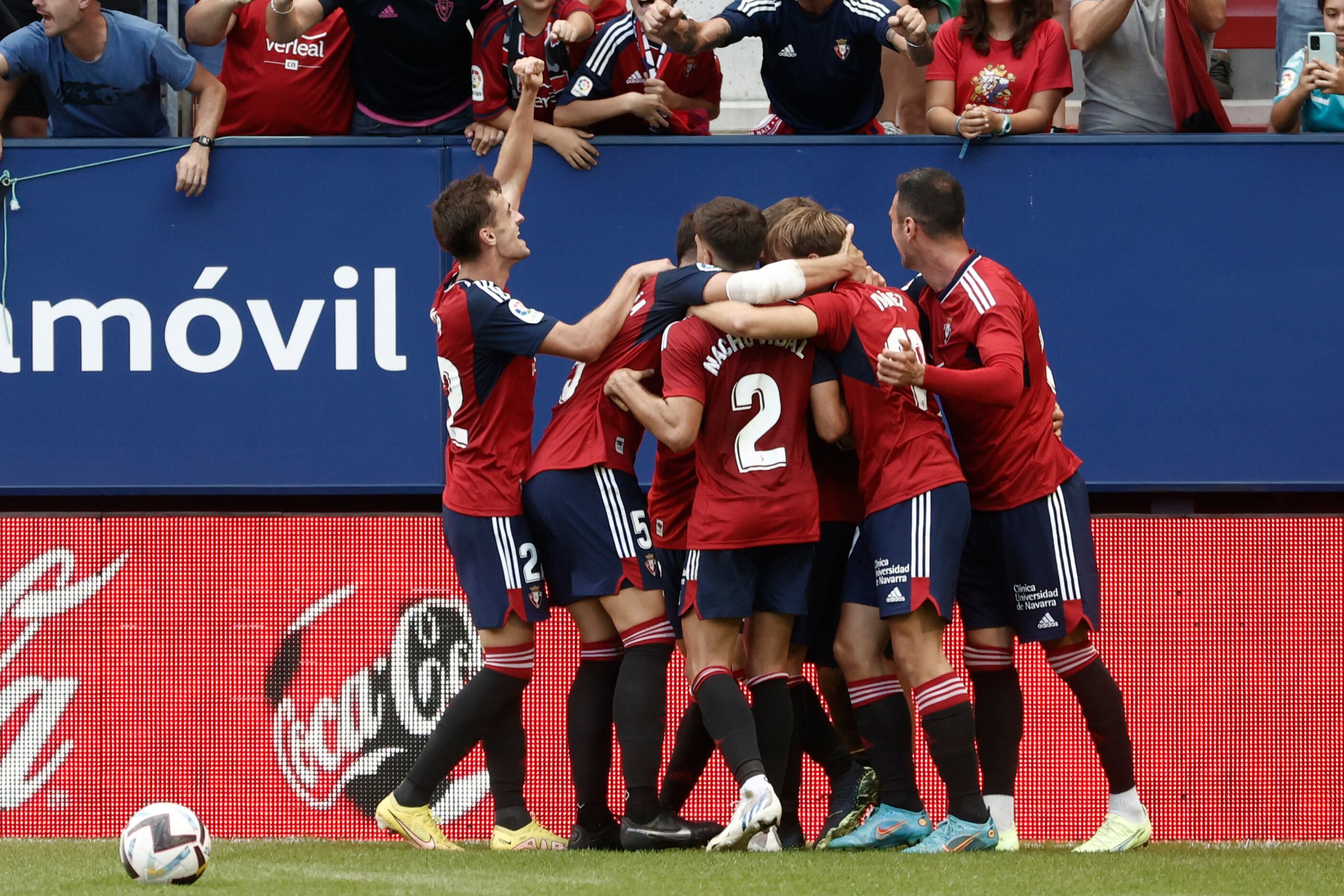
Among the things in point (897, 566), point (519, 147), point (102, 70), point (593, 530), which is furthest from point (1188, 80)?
point (102, 70)

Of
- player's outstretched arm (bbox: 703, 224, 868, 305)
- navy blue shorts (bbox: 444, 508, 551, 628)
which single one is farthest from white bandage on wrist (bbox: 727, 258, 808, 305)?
navy blue shorts (bbox: 444, 508, 551, 628)

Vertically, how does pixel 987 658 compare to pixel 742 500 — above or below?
below

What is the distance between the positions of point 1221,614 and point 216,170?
15.1ft

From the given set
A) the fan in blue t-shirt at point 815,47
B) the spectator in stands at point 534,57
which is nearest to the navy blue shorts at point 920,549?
the fan in blue t-shirt at point 815,47

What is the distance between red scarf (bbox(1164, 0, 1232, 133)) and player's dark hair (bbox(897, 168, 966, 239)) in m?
2.34

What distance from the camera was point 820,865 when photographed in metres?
4.77

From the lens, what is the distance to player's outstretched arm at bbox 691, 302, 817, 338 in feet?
16.4

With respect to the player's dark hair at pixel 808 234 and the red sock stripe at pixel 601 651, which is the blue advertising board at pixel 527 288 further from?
the red sock stripe at pixel 601 651

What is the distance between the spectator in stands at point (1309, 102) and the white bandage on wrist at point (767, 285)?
3046mm

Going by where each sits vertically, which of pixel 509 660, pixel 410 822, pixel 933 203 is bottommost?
pixel 410 822

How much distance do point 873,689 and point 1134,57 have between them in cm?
354

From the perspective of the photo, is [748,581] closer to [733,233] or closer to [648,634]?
[648,634]

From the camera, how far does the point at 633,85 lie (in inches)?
284

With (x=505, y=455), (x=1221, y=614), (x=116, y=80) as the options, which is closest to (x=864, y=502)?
(x=505, y=455)
